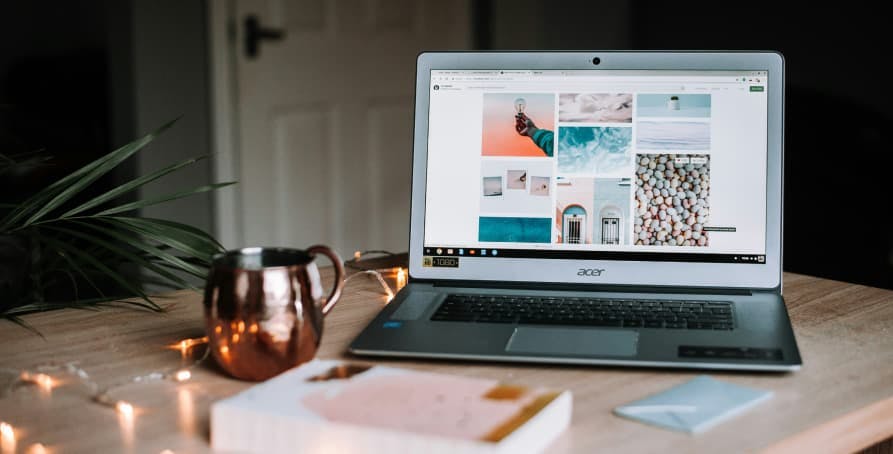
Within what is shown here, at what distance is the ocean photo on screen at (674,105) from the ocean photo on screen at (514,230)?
17 centimetres

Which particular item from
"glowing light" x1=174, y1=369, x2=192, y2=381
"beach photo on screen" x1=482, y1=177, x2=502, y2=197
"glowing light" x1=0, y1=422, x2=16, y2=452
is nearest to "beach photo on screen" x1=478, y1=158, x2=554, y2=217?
"beach photo on screen" x1=482, y1=177, x2=502, y2=197

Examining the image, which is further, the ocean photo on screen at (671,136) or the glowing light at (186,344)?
the ocean photo on screen at (671,136)

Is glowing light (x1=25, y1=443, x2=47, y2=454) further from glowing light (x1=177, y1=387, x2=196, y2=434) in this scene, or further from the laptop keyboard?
the laptop keyboard

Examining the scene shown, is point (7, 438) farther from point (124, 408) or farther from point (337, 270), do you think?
point (337, 270)

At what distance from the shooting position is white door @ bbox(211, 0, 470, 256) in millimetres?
2932

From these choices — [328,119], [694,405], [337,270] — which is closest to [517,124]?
[337,270]

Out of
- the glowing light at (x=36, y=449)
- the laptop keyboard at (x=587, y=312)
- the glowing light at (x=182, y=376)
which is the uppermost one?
the laptop keyboard at (x=587, y=312)

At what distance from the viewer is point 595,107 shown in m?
1.14

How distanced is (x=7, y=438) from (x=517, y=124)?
0.64 metres

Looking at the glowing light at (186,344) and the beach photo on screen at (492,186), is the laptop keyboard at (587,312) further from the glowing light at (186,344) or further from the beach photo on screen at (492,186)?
the glowing light at (186,344)

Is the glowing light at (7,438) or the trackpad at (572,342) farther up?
the trackpad at (572,342)

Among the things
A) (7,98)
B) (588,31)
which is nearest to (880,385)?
(7,98)

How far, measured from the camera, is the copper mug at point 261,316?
0.81 meters

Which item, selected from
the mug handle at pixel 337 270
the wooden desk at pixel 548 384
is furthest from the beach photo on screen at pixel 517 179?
the mug handle at pixel 337 270
